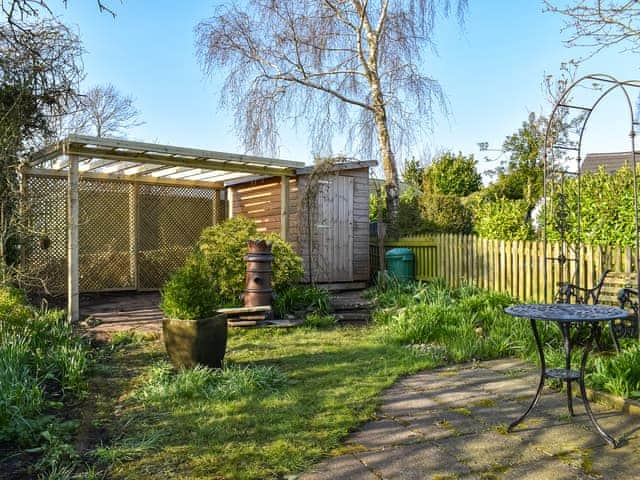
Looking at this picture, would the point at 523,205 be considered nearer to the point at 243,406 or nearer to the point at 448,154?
the point at 243,406

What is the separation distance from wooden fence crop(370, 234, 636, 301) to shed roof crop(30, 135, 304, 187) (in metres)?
2.98

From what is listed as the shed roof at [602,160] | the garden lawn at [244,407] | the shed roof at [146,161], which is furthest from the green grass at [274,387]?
the shed roof at [602,160]

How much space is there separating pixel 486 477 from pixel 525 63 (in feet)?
33.1

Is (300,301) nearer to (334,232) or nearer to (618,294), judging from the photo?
(334,232)

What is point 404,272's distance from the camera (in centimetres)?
963

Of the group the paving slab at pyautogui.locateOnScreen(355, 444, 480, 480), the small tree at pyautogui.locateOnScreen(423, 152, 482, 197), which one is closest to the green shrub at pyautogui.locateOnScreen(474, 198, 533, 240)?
the paving slab at pyautogui.locateOnScreen(355, 444, 480, 480)

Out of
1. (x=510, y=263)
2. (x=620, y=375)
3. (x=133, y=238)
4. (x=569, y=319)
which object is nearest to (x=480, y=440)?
(x=569, y=319)

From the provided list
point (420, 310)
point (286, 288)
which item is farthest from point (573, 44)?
point (286, 288)

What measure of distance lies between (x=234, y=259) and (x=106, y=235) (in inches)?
153

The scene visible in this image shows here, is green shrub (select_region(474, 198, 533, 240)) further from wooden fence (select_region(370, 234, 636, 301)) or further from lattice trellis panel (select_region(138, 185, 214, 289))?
lattice trellis panel (select_region(138, 185, 214, 289))

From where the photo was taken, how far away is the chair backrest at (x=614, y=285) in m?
5.35

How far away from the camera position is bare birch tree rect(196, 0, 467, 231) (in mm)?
11180

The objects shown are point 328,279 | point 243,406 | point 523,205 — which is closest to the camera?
point 243,406

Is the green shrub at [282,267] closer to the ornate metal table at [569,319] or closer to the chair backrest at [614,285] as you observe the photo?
the chair backrest at [614,285]
